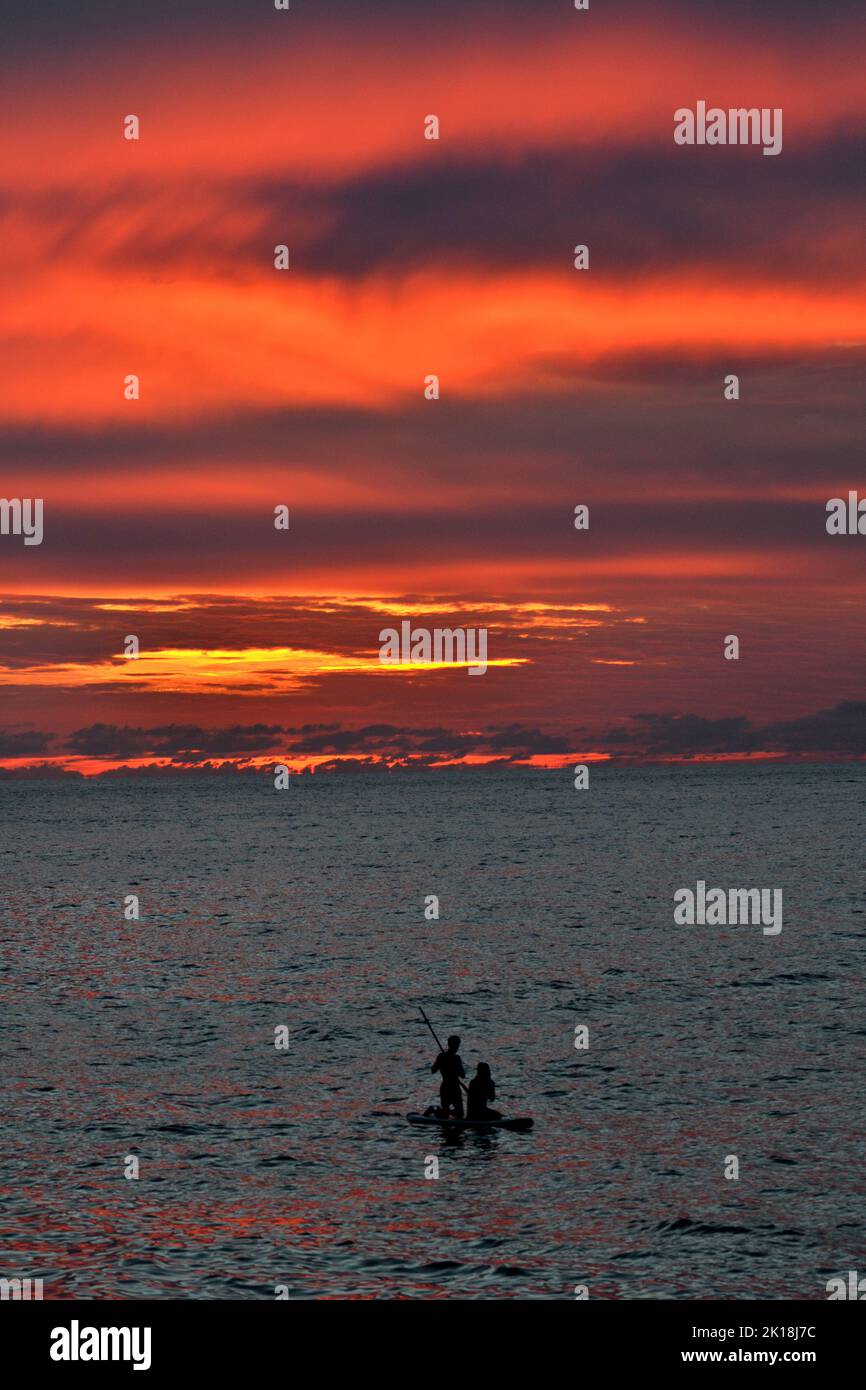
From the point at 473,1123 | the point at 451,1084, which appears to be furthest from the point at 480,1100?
the point at 451,1084

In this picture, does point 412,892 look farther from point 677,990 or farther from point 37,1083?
point 37,1083

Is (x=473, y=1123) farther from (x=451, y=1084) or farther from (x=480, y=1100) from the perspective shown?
(x=451, y=1084)

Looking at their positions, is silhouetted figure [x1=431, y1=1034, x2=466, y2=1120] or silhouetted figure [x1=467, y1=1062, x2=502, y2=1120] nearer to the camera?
silhouetted figure [x1=467, y1=1062, x2=502, y2=1120]

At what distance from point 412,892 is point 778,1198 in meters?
90.6

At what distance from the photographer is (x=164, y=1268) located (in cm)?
2702

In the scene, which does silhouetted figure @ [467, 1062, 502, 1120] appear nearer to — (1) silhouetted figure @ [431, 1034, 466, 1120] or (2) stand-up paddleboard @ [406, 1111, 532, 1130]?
(2) stand-up paddleboard @ [406, 1111, 532, 1130]

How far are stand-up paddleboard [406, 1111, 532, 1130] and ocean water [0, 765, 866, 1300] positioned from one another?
44 cm

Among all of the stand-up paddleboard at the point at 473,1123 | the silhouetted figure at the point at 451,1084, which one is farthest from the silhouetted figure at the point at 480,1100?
the silhouetted figure at the point at 451,1084

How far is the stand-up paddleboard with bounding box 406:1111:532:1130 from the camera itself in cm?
3700

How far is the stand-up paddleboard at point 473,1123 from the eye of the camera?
37000 mm

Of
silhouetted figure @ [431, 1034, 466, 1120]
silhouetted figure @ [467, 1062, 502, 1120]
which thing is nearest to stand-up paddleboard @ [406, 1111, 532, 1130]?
silhouetted figure @ [467, 1062, 502, 1120]

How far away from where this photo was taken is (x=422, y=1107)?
40.3 m
